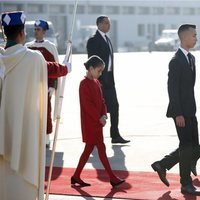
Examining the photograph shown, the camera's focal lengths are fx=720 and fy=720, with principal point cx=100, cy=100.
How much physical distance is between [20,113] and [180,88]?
2.19m

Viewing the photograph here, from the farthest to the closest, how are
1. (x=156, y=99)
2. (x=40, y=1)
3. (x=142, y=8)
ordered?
(x=142, y=8)
(x=40, y=1)
(x=156, y=99)

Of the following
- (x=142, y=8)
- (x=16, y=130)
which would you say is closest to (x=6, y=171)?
(x=16, y=130)

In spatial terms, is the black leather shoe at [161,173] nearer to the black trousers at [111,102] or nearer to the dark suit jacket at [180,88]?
the dark suit jacket at [180,88]

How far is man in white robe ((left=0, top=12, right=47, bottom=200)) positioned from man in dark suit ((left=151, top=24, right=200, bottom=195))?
6.25 feet

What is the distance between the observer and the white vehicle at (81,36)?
6107 centimetres

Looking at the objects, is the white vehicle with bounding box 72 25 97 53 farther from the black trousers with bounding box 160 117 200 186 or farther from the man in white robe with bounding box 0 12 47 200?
the man in white robe with bounding box 0 12 47 200

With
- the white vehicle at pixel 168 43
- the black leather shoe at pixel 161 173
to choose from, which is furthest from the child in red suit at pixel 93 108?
the white vehicle at pixel 168 43

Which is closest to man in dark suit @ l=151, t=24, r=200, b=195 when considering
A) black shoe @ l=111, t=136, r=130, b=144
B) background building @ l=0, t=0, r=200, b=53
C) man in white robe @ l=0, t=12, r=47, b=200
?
man in white robe @ l=0, t=12, r=47, b=200

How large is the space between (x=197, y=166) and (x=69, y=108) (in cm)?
702

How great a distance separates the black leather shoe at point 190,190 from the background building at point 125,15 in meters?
62.9

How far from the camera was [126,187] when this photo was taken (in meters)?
7.91

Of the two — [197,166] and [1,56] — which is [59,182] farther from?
[1,56]

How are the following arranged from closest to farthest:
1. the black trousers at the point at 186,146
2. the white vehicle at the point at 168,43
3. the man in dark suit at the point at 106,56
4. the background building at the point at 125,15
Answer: the black trousers at the point at 186,146, the man in dark suit at the point at 106,56, the white vehicle at the point at 168,43, the background building at the point at 125,15

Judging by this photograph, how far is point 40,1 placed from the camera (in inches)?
2835
